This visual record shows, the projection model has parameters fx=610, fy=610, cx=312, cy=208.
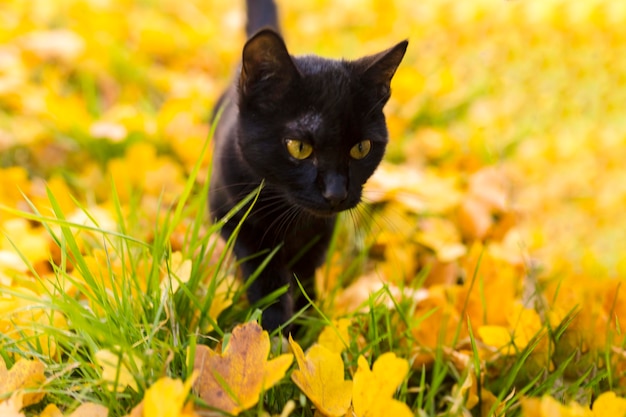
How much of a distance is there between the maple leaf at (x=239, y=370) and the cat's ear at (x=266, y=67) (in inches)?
17.0

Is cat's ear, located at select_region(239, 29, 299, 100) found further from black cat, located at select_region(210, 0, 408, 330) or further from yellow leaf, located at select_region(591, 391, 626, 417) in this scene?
yellow leaf, located at select_region(591, 391, 626, 417)

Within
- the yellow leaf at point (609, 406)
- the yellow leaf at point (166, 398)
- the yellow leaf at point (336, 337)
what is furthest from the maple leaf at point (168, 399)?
the yellow leaf at point (609, 406)

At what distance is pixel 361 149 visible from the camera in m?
1.11

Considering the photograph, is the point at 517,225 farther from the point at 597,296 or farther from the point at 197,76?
the point at 197,76

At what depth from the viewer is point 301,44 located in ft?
8.32

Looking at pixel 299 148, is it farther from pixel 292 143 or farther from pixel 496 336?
pixel 496 336

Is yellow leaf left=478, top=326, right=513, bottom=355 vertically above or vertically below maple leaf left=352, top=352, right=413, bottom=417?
below

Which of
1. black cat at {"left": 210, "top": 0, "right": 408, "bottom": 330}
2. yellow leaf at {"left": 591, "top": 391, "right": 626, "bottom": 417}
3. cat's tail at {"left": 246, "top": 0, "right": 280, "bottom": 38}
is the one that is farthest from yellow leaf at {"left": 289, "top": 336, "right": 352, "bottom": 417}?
cat's tail at {"left": 246, "top": 0, "right": 280, "bottom": 38}

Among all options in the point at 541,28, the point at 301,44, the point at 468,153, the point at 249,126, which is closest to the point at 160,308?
the point at 249,126

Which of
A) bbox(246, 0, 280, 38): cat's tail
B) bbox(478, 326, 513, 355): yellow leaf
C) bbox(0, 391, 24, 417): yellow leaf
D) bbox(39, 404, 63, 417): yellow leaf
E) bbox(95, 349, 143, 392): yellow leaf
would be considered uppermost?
bbox(246, 0, 280, 38): cat's tail

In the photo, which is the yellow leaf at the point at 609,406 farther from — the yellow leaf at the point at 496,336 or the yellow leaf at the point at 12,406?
the yellow leaf at the point at 12,406

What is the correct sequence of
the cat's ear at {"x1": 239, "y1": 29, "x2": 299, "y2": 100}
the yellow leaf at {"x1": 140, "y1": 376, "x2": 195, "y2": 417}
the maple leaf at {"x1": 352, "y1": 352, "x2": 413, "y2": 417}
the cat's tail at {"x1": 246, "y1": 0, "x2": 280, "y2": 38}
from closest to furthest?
the yellow leaf at {"x1": 140, "y1": 376, "x2": 195, "y2": 417} → the maple leaf at {"x1": 352, "y1": 352, "x2": 413, "y2": 417} → the cat's ear at {"x1": 239, "y1": 29, "x2": 299, "y2": 100} → the cat's tail at {"x1": 246, "y1": 0, "x2": 280, "y2": 38}

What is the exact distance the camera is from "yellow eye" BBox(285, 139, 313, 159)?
3.45ft

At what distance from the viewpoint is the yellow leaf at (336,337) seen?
103 cm
